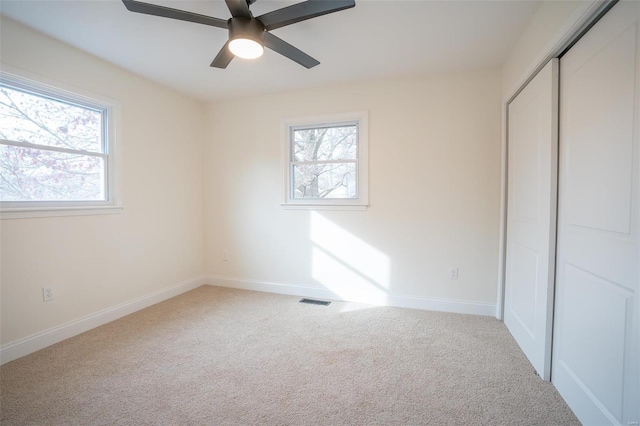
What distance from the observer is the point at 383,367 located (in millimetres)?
1990

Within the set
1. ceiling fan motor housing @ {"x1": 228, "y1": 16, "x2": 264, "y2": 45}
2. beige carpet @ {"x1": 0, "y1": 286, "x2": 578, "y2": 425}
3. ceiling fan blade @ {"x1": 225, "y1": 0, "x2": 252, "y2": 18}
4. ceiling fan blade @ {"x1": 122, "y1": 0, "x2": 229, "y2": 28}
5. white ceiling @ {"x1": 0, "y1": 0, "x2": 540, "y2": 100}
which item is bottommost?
beige carpet @ {"x1": 0, "y1": 286, "x2": 578, "y2": 425}

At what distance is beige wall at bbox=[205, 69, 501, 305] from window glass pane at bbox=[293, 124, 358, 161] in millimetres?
220

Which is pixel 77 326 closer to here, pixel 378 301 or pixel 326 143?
pixel 378 301

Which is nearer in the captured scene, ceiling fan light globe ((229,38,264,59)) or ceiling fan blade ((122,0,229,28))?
ceiling fan blade ((122,0,229,28))

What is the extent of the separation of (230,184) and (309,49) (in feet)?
6.59

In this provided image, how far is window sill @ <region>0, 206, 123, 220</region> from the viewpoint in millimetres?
2094

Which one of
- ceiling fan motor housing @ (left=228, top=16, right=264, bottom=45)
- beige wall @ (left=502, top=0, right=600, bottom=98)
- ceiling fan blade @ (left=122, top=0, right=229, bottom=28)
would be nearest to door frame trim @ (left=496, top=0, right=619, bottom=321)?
beige wall @ (left=502, top=0, right=600, bottom=98)

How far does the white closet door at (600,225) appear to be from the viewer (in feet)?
3.90

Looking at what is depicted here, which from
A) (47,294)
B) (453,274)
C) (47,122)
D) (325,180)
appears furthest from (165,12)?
(453,274)

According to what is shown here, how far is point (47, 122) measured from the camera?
7.85ft

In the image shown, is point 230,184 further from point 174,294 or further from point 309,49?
point 309,49

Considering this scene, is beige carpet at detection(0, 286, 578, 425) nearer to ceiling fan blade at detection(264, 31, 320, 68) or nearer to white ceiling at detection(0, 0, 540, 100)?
ceiling fan blade at detection(264, 31, 320, 68)

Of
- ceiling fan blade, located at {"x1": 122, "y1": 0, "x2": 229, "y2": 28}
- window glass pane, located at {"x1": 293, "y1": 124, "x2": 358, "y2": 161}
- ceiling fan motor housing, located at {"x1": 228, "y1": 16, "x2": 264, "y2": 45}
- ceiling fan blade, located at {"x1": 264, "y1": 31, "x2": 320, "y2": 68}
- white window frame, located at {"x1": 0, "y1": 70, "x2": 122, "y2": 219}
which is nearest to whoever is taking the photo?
ceiling fan blade, located at {"x1": 122, "y1": 0, "x2": 229, "y2": 28}

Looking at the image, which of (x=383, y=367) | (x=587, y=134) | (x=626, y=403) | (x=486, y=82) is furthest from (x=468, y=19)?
(x=383, y=367)
